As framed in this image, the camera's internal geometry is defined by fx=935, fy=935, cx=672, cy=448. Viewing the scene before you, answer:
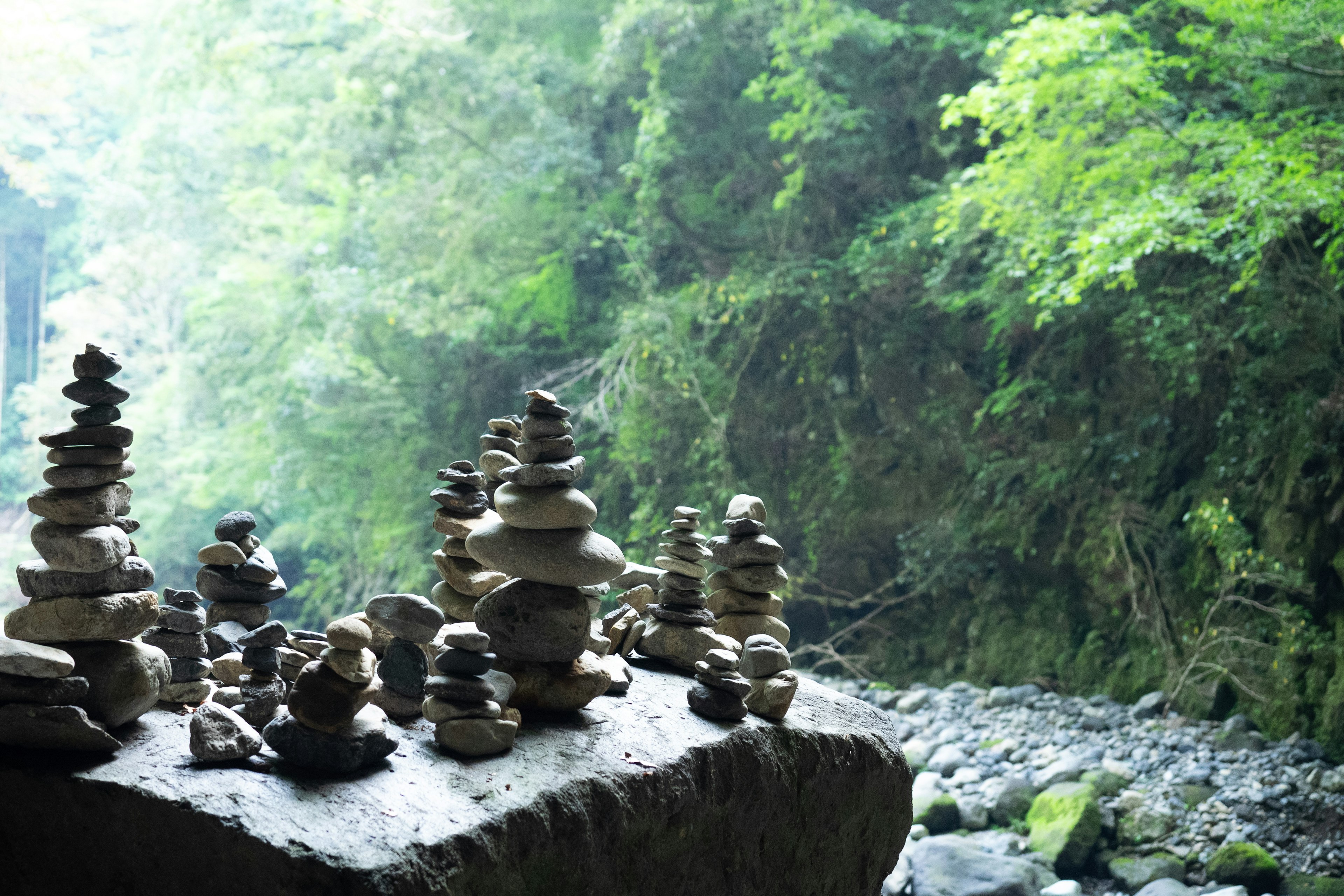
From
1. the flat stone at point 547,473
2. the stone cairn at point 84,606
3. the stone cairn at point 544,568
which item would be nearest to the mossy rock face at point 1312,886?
the stone cairn at point 544,568

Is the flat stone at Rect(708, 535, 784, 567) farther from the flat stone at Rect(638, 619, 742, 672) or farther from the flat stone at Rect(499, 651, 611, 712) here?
the flat stone at Rect(499, 651, 611, 712)

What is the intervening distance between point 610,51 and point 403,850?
9.67 m

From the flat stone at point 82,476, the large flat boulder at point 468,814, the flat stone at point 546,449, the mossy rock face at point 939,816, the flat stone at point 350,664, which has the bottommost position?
the mossy rock face at point 939,816

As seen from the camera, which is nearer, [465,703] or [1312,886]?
Answer: [465,703]

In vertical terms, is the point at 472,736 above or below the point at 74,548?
below

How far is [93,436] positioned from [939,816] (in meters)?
4.62

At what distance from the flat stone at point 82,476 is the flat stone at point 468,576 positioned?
0.78 meters

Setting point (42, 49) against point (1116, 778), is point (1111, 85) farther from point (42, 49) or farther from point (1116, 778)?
point (42, 49)

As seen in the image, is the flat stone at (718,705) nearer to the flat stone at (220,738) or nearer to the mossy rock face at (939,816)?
the flat stone at (220,738)

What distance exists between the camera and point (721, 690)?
233 centimetres

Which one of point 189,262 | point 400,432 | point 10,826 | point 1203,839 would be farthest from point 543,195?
point 10,826

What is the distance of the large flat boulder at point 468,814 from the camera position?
1.57 metres

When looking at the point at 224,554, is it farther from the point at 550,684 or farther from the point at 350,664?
the point at 550,684

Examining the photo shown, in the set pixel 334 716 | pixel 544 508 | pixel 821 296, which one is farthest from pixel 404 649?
pixel 821 296
